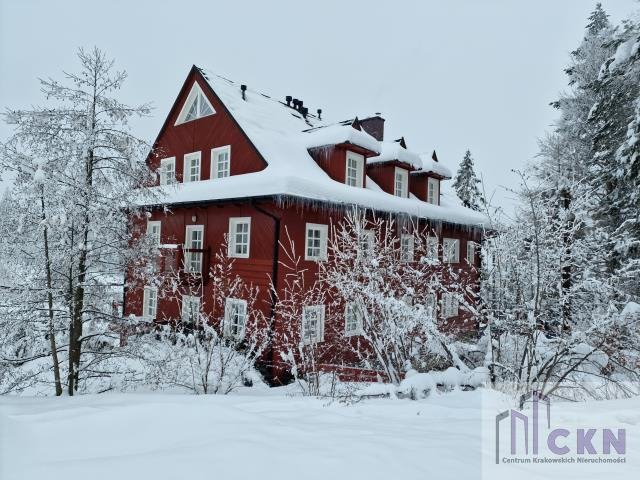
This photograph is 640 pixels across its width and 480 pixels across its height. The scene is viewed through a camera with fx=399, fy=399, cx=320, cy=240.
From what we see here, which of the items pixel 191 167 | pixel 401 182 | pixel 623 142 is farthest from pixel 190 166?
pixel 623 142

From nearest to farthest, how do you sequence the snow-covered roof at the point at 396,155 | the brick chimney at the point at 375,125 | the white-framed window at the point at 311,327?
the white-framed window at the point at 311,327 → the snow-covered roof at the point at 396,155 → the brick chimney at the point at 375,125

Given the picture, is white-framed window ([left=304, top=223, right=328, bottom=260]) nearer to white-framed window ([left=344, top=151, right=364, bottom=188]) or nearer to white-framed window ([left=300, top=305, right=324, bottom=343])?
white-framed window ([left=300, top=305, right=324, bottom=343])

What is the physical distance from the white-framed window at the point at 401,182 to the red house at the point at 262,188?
48mm

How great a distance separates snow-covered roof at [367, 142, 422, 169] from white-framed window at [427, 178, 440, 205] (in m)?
1.94

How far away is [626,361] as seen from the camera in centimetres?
682

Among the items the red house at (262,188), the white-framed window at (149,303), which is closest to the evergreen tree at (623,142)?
the red house at (262,188)

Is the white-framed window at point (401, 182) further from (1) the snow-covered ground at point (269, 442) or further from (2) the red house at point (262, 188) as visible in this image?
(1) the snow-covered ground at point (269, 442)

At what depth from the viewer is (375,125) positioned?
19000mm

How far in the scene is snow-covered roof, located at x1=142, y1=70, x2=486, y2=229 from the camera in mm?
→ 11984

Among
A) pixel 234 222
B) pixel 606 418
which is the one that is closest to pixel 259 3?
pixel 234 222

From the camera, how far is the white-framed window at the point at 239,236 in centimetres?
1352

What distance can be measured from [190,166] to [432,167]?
10896 mm

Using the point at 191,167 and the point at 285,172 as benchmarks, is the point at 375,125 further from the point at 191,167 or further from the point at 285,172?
the point at 191,167

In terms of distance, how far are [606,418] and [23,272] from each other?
10.2 m
